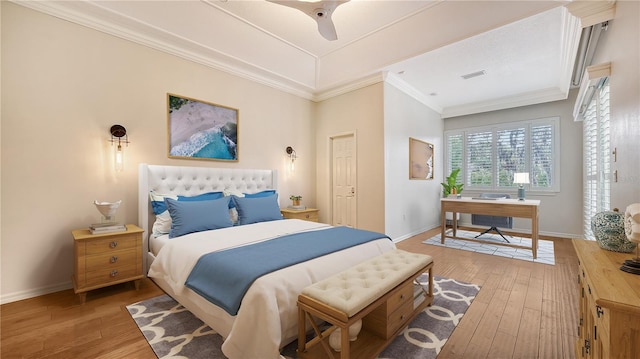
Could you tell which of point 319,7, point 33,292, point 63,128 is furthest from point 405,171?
point 33,292

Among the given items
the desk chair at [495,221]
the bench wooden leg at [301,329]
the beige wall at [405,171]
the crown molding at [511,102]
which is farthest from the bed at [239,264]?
the crown molding at [511,102]

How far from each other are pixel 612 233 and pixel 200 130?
163 inches

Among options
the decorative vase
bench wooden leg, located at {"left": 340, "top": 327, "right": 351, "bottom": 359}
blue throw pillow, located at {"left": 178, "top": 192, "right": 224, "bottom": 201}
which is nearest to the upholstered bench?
bench wooden leg, located at {"left": 340, "top": 327, "right": 351, "bottom": 359}

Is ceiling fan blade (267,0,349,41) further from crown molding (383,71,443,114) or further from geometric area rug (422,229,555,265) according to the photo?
geometric area rug (422,229,555,265)

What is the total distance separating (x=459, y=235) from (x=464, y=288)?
2918 mm

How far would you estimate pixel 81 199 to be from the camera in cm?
283

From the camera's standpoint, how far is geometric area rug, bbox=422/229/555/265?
3.91 metres

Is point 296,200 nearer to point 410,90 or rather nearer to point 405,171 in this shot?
point 405,171

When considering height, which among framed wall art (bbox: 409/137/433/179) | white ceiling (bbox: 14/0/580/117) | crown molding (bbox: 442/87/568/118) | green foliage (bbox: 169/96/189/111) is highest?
white ceiling (bbox: 14/0/580/117)

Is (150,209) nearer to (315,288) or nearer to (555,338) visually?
(315,288)

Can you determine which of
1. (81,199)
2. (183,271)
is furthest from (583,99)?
(81,199)

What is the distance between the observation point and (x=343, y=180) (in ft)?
16.5

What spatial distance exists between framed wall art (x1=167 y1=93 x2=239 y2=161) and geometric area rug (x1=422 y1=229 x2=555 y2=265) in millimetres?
3918

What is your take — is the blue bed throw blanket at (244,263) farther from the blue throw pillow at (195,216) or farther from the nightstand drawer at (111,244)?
the nightstand drawer at (111,244)
